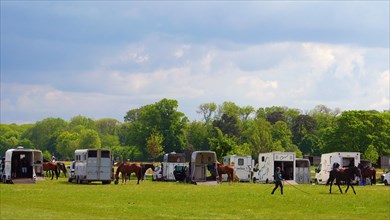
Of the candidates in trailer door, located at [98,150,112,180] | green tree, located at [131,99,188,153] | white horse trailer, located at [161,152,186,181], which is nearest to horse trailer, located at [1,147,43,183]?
trailer door, located at [98,150,112,180]

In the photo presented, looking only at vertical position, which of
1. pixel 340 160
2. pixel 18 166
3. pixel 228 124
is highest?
pixel 228 124

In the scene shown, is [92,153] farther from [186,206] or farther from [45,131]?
[45,131]

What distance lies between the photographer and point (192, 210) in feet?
89.2

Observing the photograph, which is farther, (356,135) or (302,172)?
(356,135)

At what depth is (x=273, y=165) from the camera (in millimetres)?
57250

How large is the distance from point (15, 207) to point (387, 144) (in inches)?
3368

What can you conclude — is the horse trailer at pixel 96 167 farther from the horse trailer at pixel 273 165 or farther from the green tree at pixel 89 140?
the green tree at pixel 89 140

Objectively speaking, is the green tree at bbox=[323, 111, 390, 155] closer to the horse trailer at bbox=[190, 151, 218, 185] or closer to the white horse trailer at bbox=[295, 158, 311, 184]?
the white horse trailer at bbox=[295, 158, 311, 184]

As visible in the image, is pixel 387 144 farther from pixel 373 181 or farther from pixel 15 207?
pixel 15 207

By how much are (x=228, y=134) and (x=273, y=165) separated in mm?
92256

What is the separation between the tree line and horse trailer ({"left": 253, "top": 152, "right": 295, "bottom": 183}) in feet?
71.4

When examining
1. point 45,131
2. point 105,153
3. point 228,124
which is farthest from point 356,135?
point 45,131

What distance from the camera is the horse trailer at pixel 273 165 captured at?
2240 inches

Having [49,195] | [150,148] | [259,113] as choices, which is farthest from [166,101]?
[49,195]
